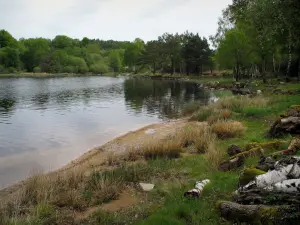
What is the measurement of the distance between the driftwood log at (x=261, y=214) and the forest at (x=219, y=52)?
17579 mm

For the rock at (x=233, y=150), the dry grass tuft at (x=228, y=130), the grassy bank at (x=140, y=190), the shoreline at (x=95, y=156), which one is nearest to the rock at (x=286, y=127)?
the grassy bank at (x=140, y=190)

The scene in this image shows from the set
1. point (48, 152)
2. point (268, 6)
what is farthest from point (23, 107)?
point (268, 6)

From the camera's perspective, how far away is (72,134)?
20.5 m

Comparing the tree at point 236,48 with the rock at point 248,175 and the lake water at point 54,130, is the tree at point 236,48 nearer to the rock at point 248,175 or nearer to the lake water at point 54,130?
the lake water at point 54,130

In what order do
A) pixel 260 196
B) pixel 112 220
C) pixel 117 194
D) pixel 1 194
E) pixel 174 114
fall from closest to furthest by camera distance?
1. pixel 260 196
2. pixel 112 220
3. pixel 117 194
4. pixel 1 194
5. pixel 174 114

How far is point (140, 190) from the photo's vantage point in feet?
28.9

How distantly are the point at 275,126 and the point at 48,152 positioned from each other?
11.9 metres

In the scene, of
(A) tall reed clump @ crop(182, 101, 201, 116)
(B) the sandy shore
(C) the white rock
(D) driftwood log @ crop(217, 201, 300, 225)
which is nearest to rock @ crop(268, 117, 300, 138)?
(B) the sandy shore

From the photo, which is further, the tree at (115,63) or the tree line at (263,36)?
the tree at (115,63)

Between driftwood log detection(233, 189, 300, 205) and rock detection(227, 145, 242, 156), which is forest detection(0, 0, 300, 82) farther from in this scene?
driftwood log detection(233, 189, 300, 205)

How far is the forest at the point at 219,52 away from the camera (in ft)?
78.4

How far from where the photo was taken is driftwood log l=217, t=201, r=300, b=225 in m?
5.06

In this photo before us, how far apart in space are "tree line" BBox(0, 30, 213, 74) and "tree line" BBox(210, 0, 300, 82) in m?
8.50

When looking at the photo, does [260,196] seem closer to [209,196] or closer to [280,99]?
[209,196]
